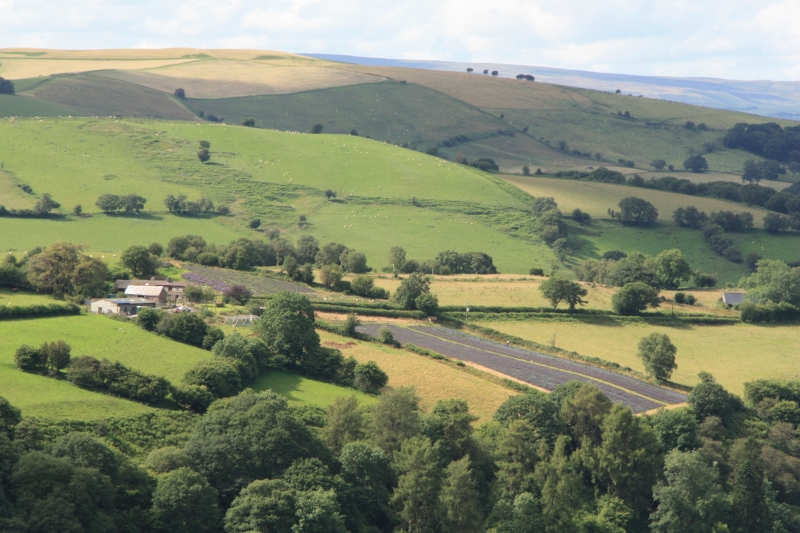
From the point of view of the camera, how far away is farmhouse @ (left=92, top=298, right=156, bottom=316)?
7794 centimetres

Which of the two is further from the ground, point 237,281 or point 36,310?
point 36,310

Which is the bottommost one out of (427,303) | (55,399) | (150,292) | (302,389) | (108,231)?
(302,389)

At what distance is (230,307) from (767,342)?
54.2 m

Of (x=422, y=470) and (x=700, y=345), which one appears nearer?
(x=422, y=470)

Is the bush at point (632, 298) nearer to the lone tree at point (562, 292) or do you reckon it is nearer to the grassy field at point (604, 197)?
the lone tree at point (562, 292)

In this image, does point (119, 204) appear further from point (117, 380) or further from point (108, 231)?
point (117, 380)

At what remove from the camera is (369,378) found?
227 ft

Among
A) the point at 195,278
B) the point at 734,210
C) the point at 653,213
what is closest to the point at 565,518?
the point at 195,278

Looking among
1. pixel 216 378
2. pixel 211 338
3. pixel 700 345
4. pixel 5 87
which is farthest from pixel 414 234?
pixel 5 87

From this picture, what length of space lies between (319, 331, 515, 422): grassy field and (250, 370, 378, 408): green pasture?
13.8 ft

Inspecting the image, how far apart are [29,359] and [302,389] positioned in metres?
19.3

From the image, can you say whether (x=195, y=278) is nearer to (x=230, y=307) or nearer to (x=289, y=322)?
(x=230, y=307)

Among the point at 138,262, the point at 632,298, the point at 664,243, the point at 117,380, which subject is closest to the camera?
the point at 117,380

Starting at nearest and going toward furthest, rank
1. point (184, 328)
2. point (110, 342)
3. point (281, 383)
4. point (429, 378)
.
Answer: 1. point (110, 342)
2. point (281, 383)
3. point (184, 328)
4. point (429, 378)
